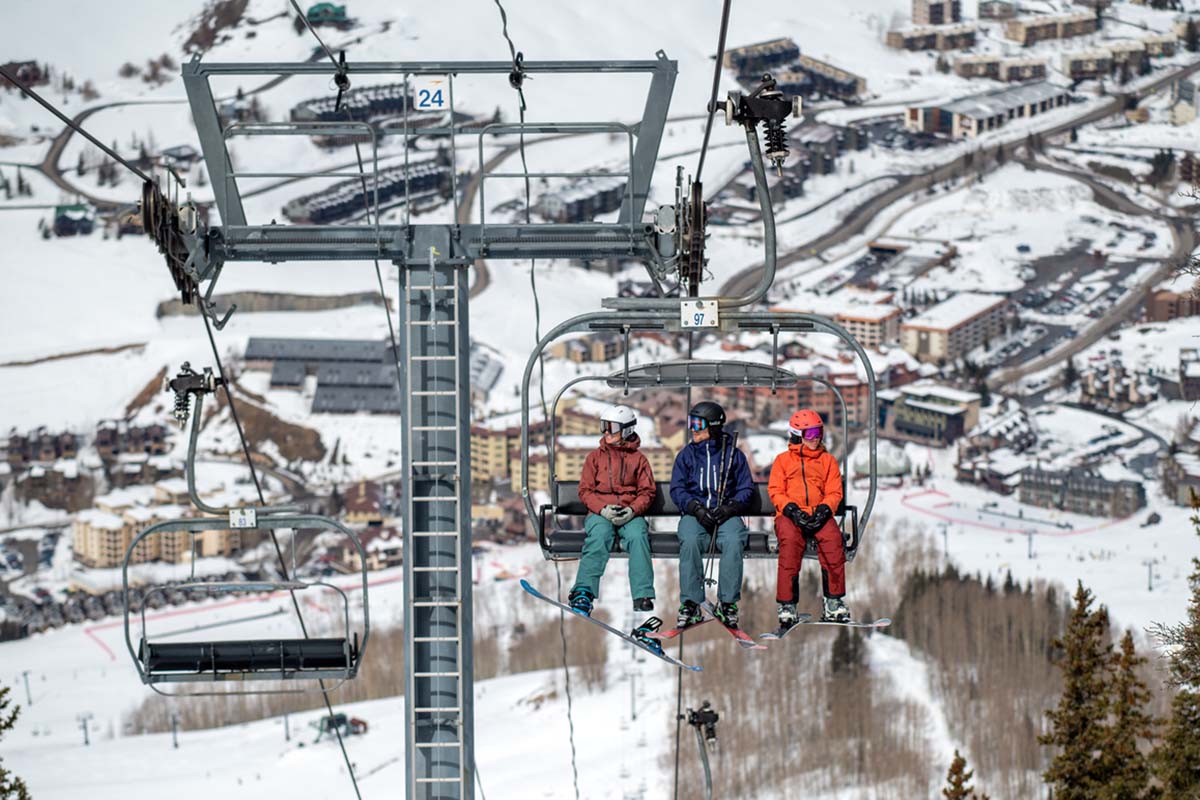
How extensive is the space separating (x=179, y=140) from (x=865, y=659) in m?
54.9

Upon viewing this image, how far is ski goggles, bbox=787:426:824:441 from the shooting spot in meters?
7.52

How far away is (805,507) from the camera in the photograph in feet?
24.6

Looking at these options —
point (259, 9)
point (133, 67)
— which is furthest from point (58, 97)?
point (259, 9)

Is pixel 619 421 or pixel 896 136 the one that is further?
pixel 896 136

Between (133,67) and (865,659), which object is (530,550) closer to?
(865,659)

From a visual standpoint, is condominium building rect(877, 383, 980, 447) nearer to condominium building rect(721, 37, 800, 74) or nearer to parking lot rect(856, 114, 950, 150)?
parking lot rect(856, 114, 950, 150)

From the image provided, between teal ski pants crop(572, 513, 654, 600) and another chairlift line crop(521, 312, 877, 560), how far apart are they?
0.06 m

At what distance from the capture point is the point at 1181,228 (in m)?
86.2

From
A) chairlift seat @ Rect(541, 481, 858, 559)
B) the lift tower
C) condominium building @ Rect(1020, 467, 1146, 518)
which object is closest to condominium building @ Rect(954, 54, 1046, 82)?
condominium building @ Rect(1020, 467, 1146, 518)

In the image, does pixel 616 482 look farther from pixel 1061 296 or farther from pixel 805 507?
pixel 1061 296

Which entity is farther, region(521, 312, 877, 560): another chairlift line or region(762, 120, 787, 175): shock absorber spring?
region(521, 312, 877, 560): another chairlift line

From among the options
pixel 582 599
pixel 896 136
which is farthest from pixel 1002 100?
pixel 582 599

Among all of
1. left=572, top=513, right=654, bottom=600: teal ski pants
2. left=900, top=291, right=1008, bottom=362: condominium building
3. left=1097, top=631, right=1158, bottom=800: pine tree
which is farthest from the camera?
left=900, top=291, right=1008, bottom=362: condominium building

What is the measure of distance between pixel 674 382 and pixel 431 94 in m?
1.47
